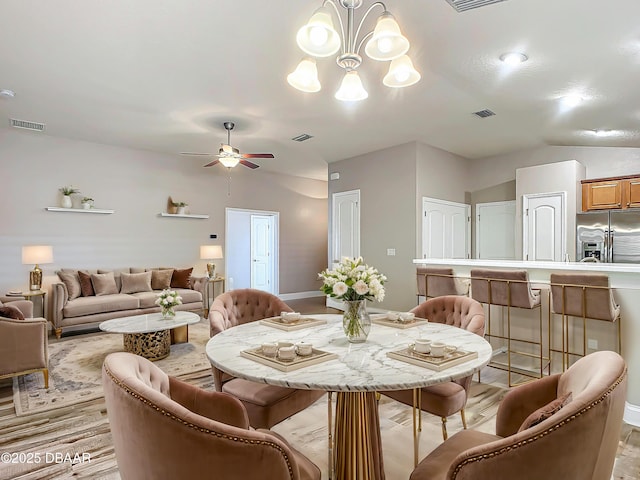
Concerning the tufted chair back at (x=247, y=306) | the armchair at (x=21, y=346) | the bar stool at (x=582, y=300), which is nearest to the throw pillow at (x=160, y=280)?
the armchair at (x=21, y=346)

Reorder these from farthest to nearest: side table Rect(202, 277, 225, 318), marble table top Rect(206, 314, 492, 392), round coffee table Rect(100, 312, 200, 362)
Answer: side table Rect(202, 277, 225, 318), round coffee table Rect(100, 312, 200, 362), marble table top Rect(206, 314, 492, 392)

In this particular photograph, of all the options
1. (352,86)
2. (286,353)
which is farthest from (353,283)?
(352,86)

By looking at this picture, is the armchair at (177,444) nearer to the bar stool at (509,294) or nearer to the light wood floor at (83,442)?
the light wood floor at (83,442)

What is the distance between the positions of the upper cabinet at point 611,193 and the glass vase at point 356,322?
5.22 m

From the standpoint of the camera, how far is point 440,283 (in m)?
3.83

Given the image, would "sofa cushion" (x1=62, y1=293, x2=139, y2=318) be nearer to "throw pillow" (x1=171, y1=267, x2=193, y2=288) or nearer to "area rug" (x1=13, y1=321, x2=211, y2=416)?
"area rug" (x1=13, y1=321, x2=211, y2=416)

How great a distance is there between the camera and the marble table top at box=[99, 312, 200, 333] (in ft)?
12.5

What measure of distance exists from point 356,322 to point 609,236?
17.4 ft

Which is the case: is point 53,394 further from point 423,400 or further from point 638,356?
point 638,356

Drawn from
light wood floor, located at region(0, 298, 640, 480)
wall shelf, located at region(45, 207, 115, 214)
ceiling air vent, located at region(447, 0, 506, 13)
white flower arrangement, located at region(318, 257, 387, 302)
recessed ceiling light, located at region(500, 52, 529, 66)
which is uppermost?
recessed ceiling light, located at region(500, 52, 529, 66)

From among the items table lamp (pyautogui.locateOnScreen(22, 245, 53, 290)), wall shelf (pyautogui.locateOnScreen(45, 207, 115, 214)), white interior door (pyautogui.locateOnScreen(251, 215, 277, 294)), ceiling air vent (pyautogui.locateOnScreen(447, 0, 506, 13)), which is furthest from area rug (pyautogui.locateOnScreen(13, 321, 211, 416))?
ceiling air vent (pyautogui.locateOnScreen(447, 0, 506, 13))

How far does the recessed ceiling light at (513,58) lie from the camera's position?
10.2 ft

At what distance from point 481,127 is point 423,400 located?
14.1 ft

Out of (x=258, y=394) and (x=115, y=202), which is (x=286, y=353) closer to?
(x=258, y=394)
